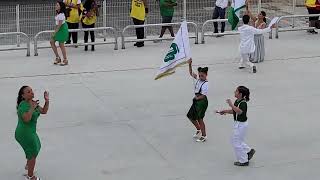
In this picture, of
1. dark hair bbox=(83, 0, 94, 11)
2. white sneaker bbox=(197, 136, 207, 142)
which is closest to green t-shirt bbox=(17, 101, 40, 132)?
white sneaker bbox=(197, 136, 207, 142)

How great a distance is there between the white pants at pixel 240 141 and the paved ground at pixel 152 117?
17 centimetres

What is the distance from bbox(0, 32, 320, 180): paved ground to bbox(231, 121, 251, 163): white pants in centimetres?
17

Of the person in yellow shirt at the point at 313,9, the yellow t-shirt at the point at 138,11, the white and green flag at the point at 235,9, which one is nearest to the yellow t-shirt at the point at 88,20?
the yellow t-shirt at the point at 138,11

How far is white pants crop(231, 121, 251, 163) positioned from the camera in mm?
8219

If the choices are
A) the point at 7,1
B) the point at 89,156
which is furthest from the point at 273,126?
the point at 7,1

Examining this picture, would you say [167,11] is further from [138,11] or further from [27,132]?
[27,132]

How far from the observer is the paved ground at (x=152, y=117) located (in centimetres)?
840

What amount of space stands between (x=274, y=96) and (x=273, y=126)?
5.90ft

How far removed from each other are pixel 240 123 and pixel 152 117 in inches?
104

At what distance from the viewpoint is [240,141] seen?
8250 millimetres

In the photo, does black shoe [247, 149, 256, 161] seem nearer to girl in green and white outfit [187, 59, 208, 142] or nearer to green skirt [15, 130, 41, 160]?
girl in green and white outfit [187, 59, 208, 142]

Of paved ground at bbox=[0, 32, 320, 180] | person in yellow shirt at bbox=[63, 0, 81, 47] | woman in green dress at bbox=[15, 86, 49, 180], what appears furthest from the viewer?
person in yellow shirt at bbox=[63, 0, 81, 47]

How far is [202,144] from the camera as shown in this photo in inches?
366

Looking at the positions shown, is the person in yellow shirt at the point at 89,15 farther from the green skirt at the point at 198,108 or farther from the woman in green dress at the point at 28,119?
the woman in green dress at the point at 28,119
